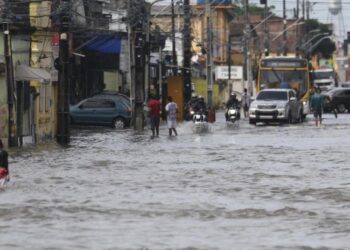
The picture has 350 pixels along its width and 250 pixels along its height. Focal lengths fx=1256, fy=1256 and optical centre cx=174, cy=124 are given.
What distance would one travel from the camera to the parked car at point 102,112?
57531mm

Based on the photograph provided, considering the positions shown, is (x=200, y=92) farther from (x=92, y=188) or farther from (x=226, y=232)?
(x=226, y=232)

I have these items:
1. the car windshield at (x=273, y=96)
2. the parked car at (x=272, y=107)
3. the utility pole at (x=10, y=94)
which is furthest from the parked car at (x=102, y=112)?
the utility pole at (x=10, y=94)

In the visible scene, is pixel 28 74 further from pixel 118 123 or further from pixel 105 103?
pixel 118 123

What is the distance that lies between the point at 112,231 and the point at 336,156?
17995 mm

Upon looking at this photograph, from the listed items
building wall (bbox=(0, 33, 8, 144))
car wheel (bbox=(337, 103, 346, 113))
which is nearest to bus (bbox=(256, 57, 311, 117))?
car wheel (bbox=(337, 103, 346, 113))

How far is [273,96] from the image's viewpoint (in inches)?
2426

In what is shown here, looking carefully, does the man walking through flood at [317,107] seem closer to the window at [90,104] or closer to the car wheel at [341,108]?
the window at [90,104]

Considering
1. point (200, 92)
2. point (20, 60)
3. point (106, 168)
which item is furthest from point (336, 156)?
point (200, 92)

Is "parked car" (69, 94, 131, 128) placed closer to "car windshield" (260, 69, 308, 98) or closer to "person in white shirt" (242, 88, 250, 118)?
"car windshield" (260, 69, 308, 98)

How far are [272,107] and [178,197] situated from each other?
127 feet

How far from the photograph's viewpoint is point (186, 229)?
17.3m

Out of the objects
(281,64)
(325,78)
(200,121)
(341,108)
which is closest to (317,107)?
(200,121)

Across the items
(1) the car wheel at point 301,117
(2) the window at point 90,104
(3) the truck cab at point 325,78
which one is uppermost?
(3) the truck cab at point 325,78

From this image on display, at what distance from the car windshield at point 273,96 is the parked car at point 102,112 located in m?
7.47
